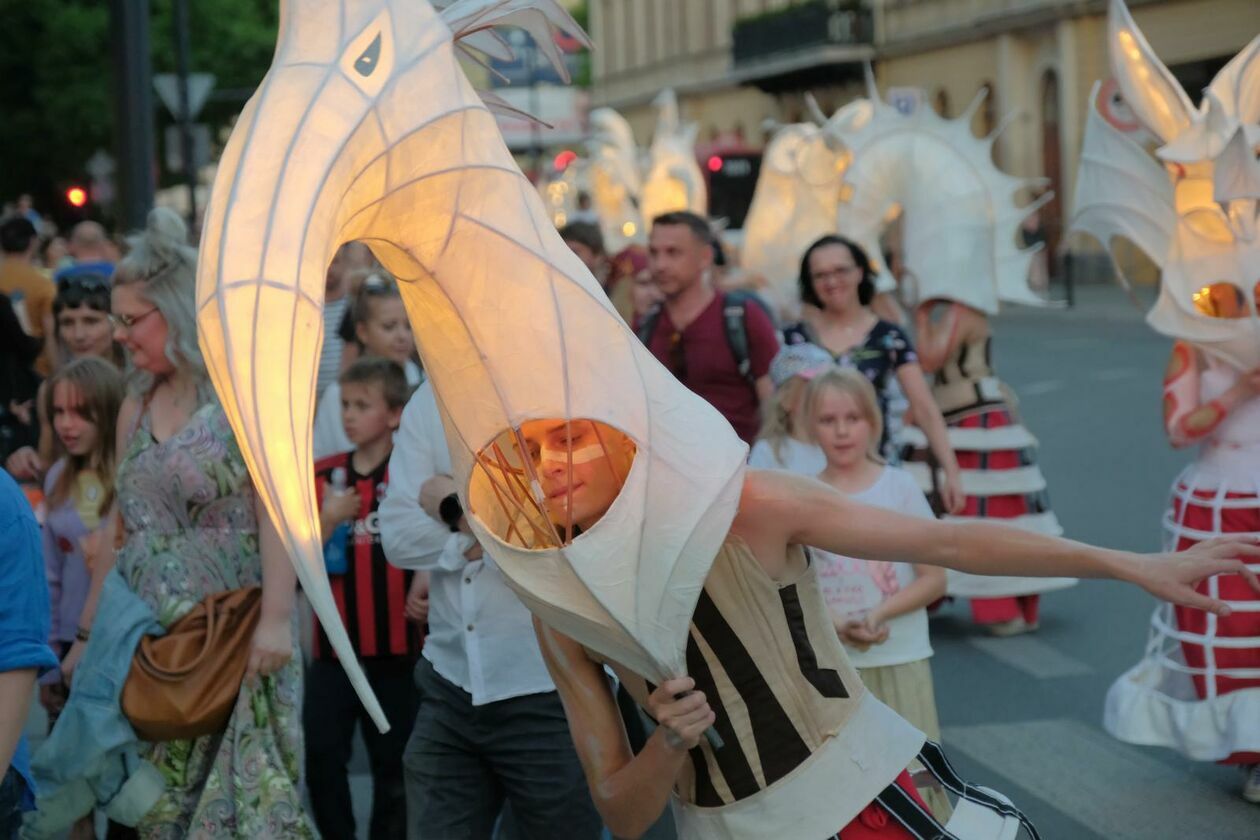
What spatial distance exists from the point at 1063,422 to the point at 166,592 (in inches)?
500

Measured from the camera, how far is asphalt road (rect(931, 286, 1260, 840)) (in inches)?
254

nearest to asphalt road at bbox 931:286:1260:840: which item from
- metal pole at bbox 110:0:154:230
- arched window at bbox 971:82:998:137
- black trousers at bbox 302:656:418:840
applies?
black trousers at bbox 302:656:418:840

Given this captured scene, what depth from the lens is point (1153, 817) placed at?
21.0 feet

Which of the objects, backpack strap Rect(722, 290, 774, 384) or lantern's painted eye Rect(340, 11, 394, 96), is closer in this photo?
lantern's painted eye Rect(340, 11, 394, 96)

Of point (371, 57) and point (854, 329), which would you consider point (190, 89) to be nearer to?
point (854, 329)

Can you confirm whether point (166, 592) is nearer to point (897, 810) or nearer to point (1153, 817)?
point (897, 810)

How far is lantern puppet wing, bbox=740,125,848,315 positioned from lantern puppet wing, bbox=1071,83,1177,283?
4883 millimetres

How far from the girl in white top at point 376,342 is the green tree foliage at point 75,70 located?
114ft

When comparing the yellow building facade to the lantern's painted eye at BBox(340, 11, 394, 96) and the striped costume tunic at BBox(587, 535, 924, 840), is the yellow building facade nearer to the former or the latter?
the striped costume tunic at BBox(587, 535, 924, 840)

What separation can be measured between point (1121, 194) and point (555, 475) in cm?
455

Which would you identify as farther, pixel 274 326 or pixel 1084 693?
pixel 1084 693

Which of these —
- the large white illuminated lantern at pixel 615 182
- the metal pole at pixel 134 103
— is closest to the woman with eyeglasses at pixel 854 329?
the metal pole at pixel 134 103

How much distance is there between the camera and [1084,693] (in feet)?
26.2

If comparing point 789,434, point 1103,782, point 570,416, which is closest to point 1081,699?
point 1103,782
